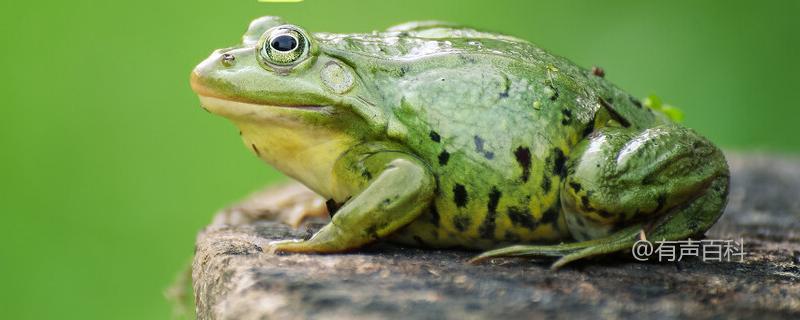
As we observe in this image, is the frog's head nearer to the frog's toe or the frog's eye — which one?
the frog's eye

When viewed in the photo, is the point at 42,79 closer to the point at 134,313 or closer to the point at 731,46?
the point at 134,313

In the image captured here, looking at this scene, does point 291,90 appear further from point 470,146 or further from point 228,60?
point 470,146

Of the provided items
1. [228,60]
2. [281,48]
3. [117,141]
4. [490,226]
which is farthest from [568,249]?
[117,141]

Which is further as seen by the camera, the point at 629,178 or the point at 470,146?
the point at 470,146

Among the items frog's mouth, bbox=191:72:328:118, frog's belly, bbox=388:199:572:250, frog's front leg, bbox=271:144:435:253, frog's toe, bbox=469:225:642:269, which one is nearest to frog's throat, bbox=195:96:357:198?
frog's mouth, bbox=191:72:328:118

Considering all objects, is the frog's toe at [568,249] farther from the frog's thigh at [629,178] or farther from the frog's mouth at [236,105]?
the frog's mouth at [236,105]

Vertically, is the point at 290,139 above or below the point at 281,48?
below
